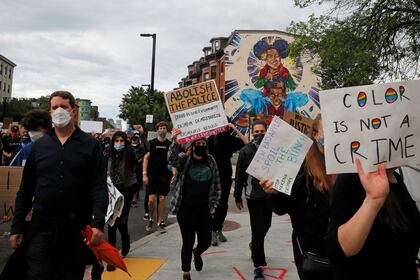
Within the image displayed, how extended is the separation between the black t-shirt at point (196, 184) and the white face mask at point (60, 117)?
2.27 meters

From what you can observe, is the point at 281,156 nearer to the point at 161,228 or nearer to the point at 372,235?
the point at 372,235

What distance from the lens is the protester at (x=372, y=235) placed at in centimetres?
204

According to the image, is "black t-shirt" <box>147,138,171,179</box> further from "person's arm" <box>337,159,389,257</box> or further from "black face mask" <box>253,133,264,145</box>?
"person's arm" <box>337,159,389,257</box>

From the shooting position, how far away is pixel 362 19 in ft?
61.7

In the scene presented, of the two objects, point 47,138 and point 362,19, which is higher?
point 362,19

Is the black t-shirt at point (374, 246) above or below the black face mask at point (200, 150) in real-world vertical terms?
below

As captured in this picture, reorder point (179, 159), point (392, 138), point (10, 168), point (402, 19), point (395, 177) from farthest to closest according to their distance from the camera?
point (402, 19)
point (10, 168)
point (179, 159)
point (395, 177)
point (392, 138)

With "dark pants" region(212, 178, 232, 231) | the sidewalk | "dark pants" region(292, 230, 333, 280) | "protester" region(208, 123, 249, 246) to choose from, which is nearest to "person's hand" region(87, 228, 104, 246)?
"dark pants" region(292, 230, 333, 280)

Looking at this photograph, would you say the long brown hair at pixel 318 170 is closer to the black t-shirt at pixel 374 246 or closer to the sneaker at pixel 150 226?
the black t-shirt at pixel 374 246

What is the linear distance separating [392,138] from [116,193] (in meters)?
4.21

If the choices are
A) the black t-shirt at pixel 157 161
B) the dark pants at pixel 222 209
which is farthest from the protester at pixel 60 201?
the black t-shirt at pixel 157 161

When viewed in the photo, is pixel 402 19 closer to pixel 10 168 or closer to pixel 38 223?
pixel 10 168

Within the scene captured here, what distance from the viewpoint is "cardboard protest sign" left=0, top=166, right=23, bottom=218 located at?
263 inches

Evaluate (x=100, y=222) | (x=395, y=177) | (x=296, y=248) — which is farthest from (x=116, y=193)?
(x=395, y=177)
